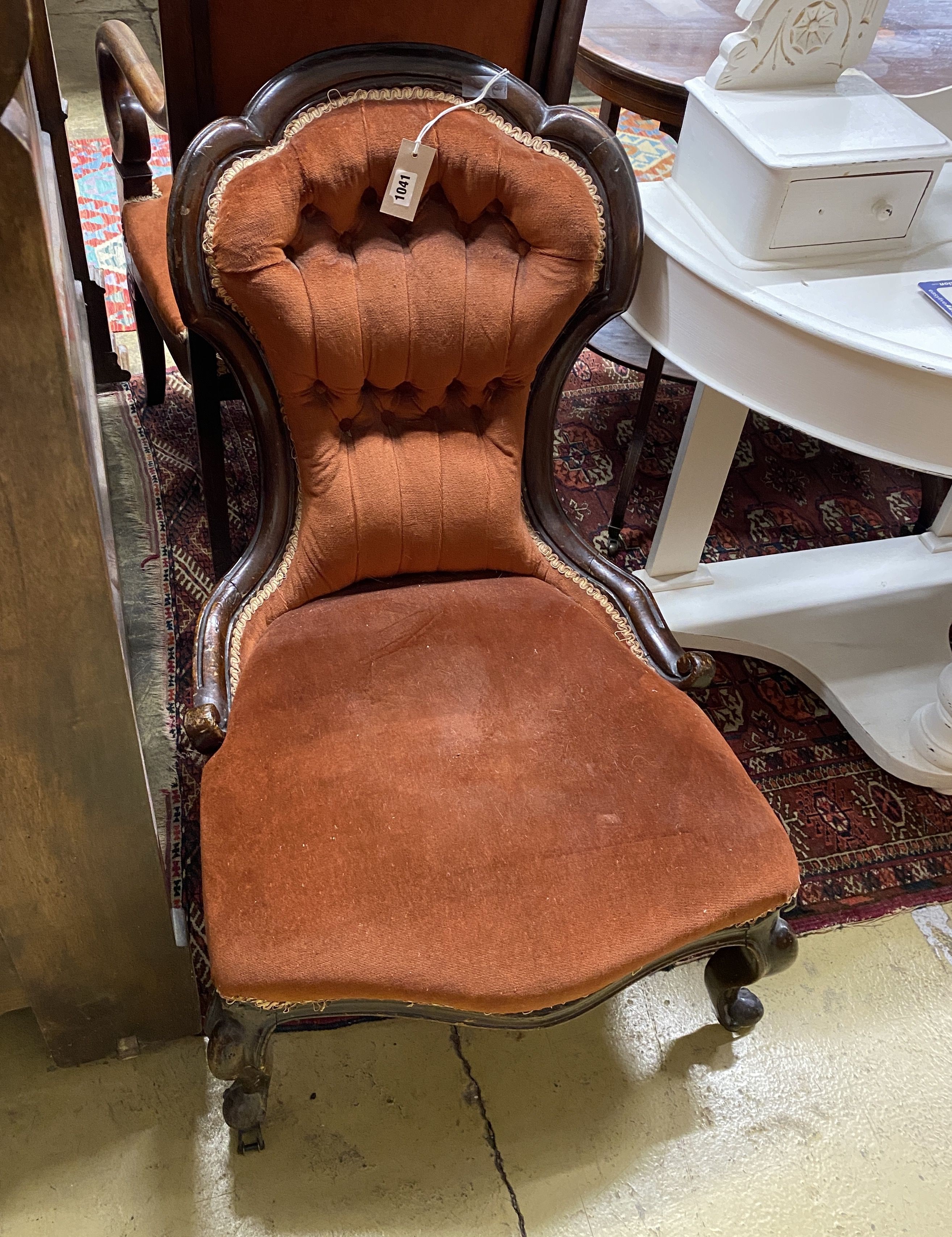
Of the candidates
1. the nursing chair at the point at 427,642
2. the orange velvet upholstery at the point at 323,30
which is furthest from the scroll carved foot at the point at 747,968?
the orange velvet upholstery at the point at 323,30

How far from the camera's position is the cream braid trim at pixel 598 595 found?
1440mm

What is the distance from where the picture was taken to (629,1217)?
1.36 meters

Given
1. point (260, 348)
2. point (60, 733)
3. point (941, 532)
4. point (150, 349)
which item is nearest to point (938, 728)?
point (941, 532)

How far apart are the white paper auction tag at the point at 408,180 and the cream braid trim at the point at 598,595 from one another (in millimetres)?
460

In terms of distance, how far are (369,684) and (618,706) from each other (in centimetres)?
31

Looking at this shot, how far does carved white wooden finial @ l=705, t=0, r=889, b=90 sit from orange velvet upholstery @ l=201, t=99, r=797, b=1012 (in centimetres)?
32

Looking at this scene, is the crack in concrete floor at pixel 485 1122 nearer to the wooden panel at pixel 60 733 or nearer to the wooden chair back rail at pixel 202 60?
the wooden panel at pixel 60 733

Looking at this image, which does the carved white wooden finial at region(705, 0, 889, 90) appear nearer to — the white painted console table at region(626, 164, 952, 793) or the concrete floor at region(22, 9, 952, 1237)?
the white painted console table at region(626, 164, 952, 793)

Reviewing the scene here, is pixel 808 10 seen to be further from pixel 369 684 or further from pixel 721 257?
pixel 369 684

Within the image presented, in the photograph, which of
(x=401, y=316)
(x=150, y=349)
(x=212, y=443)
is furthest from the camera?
(x=150, y=349)

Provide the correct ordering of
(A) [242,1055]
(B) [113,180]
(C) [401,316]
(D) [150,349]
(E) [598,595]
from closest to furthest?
1. (A) [242,1055]
2. (C) [401,316]
3. (E) [598,595]
4. (D) [150,349]
5. (B) [113,180]

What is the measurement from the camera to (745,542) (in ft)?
7.34

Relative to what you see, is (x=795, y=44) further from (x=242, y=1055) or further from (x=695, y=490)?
(x=242, y=1055)

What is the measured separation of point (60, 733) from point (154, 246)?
3.54ft
